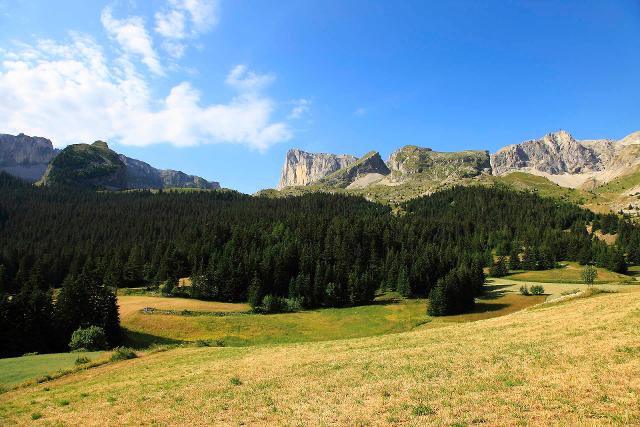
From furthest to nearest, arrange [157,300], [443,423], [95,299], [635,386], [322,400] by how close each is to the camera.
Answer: [157,300], [95,299], [322,400], [635,386], [443,423]

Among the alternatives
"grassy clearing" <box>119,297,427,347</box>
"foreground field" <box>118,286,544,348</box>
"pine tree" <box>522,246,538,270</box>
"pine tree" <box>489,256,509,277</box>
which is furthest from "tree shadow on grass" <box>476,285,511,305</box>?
"pine tree" <box>522,246,538,270</box>

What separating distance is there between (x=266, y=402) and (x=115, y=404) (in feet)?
36.5

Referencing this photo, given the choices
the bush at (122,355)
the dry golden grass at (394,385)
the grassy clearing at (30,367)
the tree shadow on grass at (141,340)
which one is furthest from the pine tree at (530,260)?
the grassy clearing at (30,367)

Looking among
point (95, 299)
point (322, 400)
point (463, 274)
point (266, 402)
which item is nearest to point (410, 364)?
point (322, 400)

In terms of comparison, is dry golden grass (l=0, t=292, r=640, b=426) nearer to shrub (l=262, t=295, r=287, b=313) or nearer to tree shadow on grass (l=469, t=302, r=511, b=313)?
tree shadow on grass (l=469, t=302, r=511, b=313)

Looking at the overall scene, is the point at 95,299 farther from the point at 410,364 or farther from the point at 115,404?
the point at 410,364

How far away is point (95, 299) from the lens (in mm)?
83062

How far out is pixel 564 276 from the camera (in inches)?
5935

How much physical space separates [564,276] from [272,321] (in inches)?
4703

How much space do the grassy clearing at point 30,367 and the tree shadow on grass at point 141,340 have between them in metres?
23.6

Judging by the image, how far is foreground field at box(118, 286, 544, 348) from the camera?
82.3 m

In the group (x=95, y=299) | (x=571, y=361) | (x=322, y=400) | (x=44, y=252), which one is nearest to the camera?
(x=322, y=400)

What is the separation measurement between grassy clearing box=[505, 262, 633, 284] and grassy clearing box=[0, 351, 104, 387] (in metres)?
147

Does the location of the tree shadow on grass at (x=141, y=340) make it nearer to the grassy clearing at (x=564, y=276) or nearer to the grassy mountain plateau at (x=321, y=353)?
the grassy mountain plateau at (x=321, y=353)
